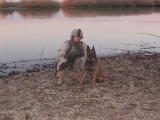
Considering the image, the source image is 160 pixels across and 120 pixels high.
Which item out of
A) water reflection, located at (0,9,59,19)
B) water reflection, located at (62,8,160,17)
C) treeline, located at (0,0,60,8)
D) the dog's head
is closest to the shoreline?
the dog's head

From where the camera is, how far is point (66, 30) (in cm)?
1806

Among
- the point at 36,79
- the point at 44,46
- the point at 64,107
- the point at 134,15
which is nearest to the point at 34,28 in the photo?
the point at 44,46

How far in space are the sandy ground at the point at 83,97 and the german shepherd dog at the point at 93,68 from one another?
0.47 feet

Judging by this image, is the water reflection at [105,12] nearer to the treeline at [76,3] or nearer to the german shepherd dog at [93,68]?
the treeline at [76,3]

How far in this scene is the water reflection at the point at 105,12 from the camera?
2492 centimetres

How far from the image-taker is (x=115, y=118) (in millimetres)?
6465

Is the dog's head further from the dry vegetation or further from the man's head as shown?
the dry vegetation

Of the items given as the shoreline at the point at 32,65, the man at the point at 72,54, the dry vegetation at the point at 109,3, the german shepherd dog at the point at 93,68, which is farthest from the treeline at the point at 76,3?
the man at the point at 72,54

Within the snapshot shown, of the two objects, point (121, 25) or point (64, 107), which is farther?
point (121, 25)

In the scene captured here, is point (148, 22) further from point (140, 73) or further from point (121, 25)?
point (140, 73)

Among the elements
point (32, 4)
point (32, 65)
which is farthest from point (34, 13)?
point (32, 65)

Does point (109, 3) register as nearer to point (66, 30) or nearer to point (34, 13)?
point (34, 13)

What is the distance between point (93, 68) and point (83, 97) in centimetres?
81

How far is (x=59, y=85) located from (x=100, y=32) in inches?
373
